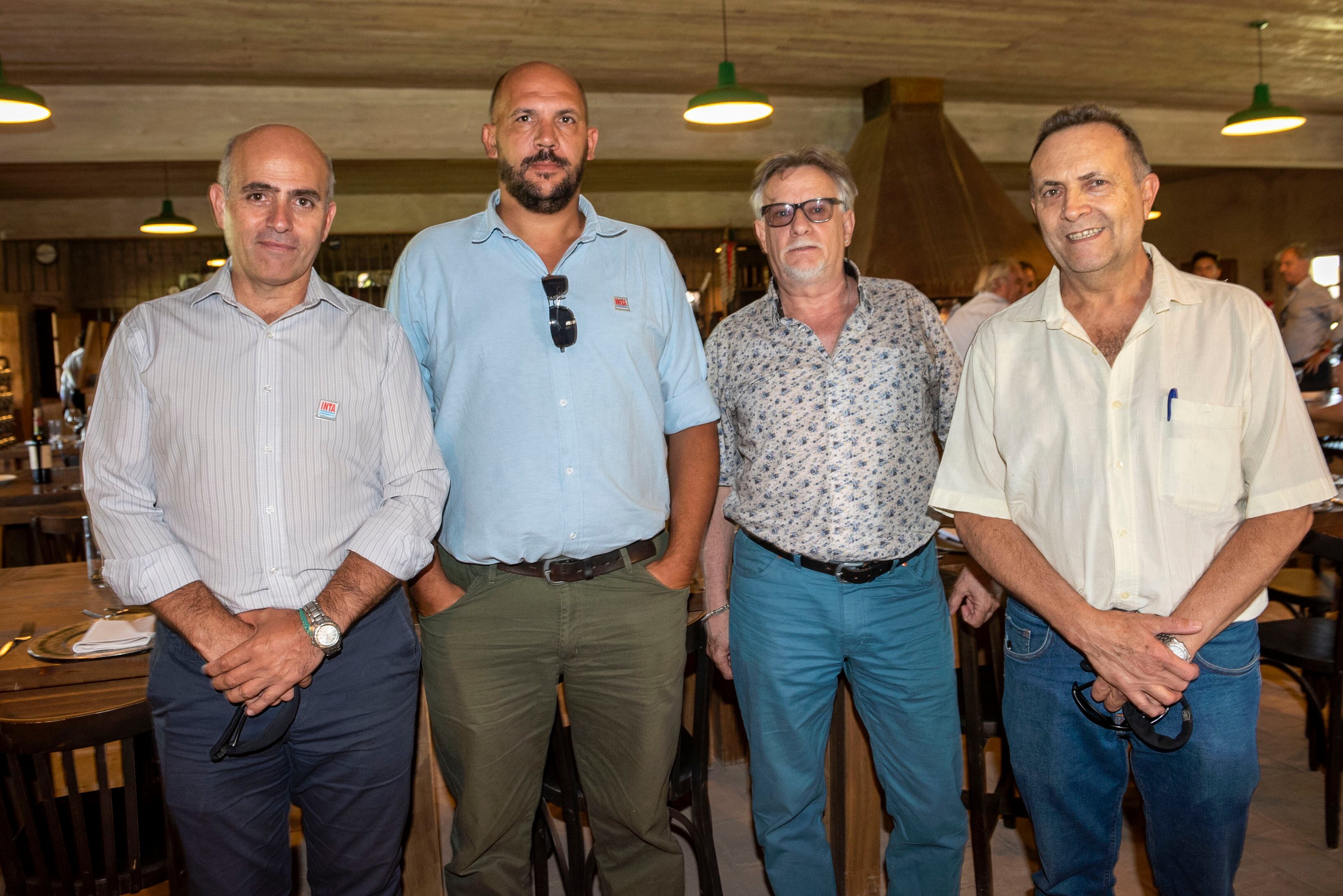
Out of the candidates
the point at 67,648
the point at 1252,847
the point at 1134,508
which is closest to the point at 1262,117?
the point at 1252,847

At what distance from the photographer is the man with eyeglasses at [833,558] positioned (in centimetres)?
211

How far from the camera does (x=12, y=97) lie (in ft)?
14.9

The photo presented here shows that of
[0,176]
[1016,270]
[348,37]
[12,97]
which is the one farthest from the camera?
[0,176]

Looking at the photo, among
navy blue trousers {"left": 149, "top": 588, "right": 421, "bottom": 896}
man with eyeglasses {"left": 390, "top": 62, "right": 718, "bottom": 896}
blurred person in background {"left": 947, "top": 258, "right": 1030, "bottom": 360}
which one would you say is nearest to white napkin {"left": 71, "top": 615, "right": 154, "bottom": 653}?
navy blue trousers {"left": 149, "top": 588, "right": 421, "bottom": 896}

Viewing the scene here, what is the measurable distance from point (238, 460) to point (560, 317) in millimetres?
676

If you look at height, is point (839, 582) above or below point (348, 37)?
below

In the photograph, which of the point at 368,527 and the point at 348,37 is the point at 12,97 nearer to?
the point at 348,37

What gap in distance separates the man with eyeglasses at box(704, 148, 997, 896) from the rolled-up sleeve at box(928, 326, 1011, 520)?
177 mm

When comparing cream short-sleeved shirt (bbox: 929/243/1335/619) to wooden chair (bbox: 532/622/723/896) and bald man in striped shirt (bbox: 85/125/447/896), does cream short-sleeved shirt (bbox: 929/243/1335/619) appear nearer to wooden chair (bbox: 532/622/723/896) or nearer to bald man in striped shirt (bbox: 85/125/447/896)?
wooden chair (bbox: 532/622/723/896)

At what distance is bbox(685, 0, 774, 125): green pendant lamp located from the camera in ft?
17.3

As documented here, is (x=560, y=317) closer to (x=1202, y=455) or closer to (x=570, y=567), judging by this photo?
(x=570, y=567)

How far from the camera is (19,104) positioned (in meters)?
4.64

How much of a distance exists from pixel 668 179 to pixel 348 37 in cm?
605

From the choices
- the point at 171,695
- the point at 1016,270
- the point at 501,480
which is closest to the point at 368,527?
the point at 501,480
